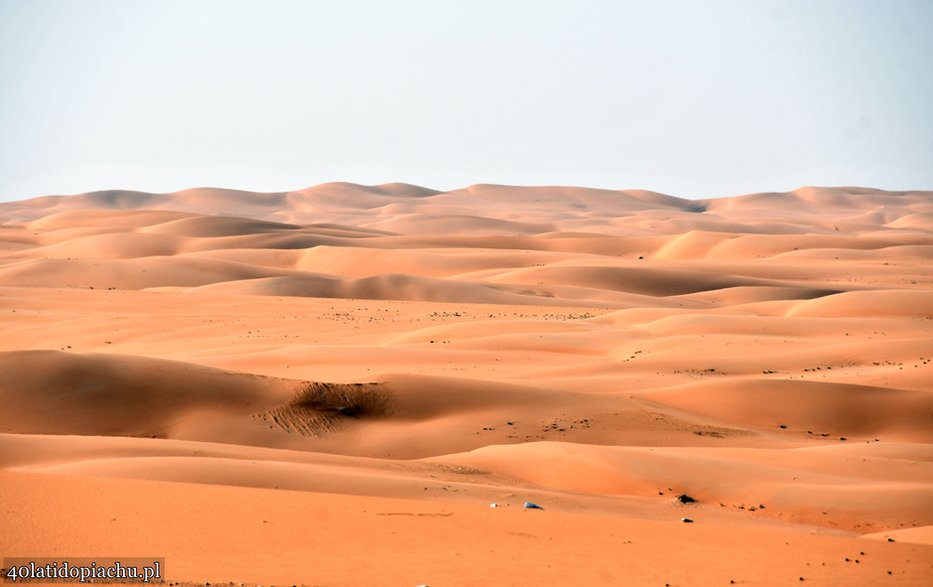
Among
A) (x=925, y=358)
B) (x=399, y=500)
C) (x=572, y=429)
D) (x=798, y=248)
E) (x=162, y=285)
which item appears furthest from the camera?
(x=798, y=248)

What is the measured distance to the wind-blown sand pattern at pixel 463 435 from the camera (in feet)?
30.3

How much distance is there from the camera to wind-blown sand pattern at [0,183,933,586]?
925 centimetres

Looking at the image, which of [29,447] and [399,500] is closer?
[399,500]

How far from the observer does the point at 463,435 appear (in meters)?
18.9

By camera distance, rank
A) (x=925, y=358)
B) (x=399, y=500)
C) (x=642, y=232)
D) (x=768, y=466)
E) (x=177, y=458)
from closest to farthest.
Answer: (x=399, y=500)
(x=177, y=458)
(x=768, y=466)
(x=925, y=358)
(x=642, y=232)

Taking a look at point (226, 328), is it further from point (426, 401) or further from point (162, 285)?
point (162, 285)

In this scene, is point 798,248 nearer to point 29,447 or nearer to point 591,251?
point 591,251

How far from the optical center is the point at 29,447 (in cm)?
1355

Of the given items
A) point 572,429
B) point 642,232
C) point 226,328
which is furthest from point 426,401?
point 642,232

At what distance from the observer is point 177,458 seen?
1278 centimetres

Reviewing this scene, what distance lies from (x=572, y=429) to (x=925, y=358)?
34.8ft

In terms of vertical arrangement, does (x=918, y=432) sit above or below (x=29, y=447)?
below

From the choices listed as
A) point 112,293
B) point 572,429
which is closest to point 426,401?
point 572,429

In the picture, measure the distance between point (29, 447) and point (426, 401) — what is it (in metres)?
8.01
